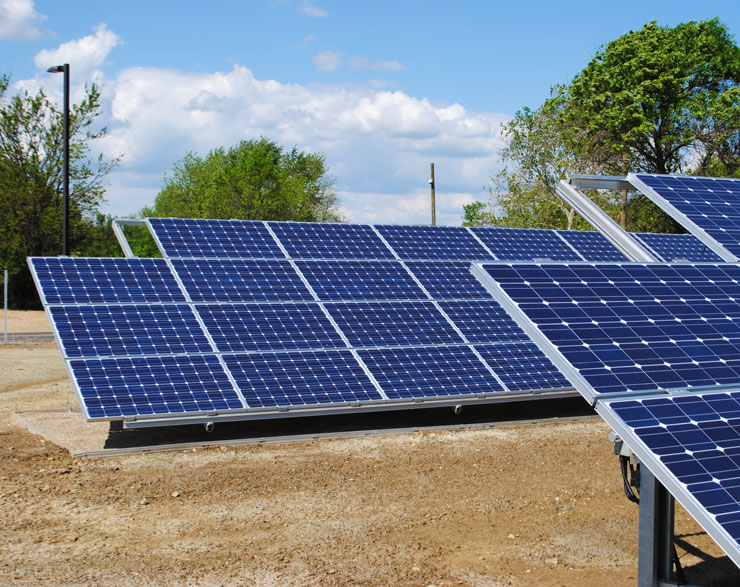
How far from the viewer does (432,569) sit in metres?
8.61

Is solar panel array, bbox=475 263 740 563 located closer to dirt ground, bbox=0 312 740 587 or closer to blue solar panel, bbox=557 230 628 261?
dirt ground, bbox=0 312 740 587

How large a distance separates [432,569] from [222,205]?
5365 centimetres

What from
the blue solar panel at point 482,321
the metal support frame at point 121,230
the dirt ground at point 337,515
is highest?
the metal support frame at point 121,230

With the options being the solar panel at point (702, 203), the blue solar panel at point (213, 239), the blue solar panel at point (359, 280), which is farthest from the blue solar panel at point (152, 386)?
the solar panel at point (702, 203)

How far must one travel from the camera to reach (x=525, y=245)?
67.7ft

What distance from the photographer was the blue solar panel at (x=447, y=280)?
699 inches

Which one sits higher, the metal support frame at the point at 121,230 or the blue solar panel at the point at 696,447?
the metal support frame at the point at 121,230

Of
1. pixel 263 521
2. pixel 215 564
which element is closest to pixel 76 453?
pixel 263 521

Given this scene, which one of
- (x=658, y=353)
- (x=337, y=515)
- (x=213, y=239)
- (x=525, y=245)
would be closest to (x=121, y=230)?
(x=213, y=239)

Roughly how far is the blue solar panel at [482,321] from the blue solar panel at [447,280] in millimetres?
A: 300

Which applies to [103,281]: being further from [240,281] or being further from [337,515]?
[337,515]

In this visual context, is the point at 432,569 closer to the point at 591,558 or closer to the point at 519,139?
the point at 591,558

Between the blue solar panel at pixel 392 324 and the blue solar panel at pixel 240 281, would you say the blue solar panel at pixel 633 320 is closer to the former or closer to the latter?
the blue solar panel at pixel 392 324

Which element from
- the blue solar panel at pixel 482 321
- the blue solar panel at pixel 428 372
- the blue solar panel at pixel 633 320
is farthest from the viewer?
the blue solar panel at pixel 482 321
